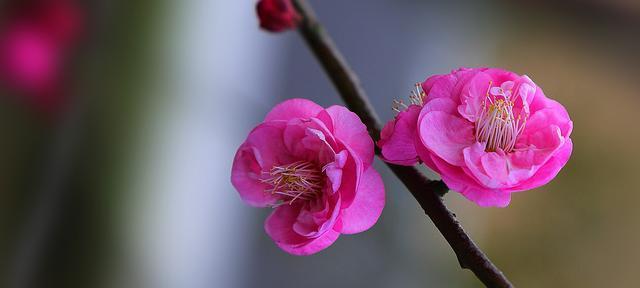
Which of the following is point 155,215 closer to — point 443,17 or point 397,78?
point 397,78

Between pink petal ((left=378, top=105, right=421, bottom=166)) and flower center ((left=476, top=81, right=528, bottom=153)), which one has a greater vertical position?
pink petal ((left=378, top=105, right=421, bottom=166))

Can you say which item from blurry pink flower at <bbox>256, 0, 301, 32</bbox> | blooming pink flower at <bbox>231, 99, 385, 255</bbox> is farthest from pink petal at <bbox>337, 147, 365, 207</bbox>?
blurry pink flower at <bbox>256, 0, 301, 32</bbox>

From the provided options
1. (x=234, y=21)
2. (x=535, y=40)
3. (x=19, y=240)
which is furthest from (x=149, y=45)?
(x=535, y=40)

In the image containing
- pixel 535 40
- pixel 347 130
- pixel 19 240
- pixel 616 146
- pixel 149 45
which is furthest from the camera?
pixel 535 40

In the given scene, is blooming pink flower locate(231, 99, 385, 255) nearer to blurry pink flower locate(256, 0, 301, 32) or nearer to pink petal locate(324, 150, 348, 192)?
pink petal locate(324, 150, 348, 192)

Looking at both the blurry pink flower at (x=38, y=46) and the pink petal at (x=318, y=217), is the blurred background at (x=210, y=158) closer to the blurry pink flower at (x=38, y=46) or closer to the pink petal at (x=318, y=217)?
the blurry pink flower at (x=38, y=46)

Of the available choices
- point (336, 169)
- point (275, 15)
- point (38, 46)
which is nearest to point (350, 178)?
point (336, 169)

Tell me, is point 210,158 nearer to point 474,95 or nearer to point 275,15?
point 275,15
